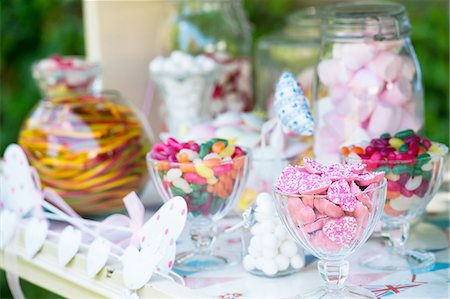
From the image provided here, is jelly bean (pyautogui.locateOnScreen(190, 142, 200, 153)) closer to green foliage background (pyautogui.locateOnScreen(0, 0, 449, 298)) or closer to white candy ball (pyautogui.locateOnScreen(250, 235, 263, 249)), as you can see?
white candy ball (pyautogui.locateOnScreen(250, 235, 263, 249))

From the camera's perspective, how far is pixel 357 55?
2.64 feet

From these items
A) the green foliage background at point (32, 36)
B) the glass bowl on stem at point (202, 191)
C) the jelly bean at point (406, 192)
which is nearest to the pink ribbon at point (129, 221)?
the glass bowl on stem at point (202, 191)

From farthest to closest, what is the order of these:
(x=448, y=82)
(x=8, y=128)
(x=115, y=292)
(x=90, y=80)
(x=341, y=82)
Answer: (x=8, y=128), (x=448, y=82), (x=90, y=80), (x=341, y=82), (x=115, y=292)

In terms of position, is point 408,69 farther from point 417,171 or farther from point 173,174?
point 173,174

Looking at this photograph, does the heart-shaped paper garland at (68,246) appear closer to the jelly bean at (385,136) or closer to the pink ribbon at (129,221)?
the pink ribbon at (129,221)

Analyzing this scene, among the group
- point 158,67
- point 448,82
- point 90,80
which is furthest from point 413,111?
point 448,82

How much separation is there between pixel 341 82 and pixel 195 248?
0.21 metres

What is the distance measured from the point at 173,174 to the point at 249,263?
10cm

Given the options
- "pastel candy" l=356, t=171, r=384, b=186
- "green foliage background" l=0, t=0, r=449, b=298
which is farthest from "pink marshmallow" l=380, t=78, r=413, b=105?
"green foliage background" l=0, t=0, r=449, b=298

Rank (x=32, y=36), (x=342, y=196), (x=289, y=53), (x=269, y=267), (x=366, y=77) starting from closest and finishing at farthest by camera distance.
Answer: (x=342, y=196), (x=269, y=267), (x=366, y=77), (x=289, y=53), (x=32, y=36)

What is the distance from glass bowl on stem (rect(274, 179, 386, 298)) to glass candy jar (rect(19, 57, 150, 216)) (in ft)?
1.08

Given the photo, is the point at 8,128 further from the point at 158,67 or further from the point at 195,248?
the point at 195,248

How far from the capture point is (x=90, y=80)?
1.11m

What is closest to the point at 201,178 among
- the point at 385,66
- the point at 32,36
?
the point at 385,66
